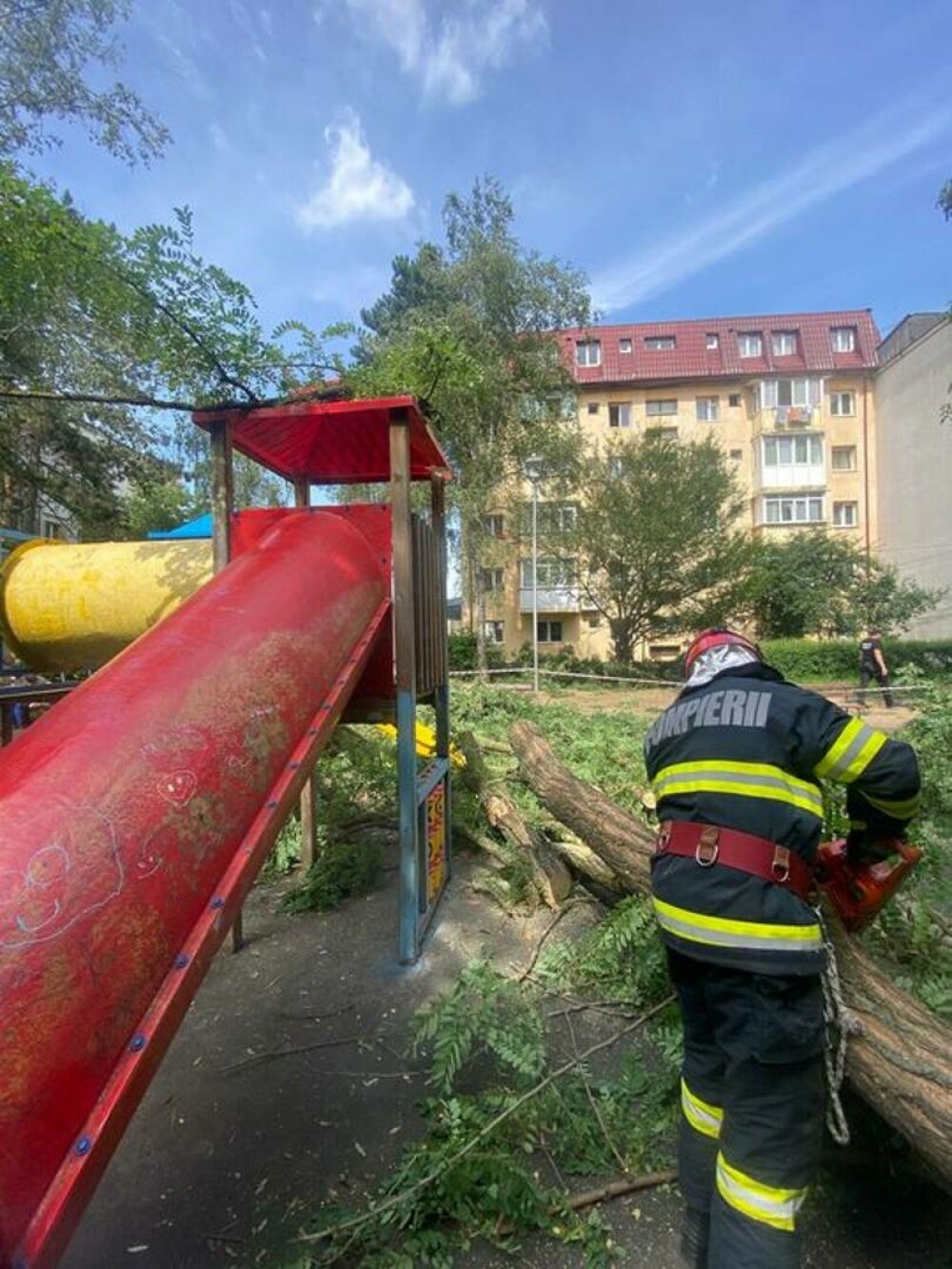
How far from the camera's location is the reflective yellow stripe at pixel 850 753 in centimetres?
191

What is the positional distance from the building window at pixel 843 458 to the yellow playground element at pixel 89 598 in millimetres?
36235

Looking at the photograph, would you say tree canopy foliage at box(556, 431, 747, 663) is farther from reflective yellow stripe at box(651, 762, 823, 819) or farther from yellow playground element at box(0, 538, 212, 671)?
reflective yellow stripe at box(651, 762, 823, 819)

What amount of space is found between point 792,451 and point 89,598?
117 ft

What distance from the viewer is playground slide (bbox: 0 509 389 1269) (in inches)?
47.7

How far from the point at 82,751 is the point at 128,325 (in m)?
2.87

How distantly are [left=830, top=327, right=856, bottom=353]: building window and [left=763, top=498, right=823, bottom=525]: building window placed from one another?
8.26 metres

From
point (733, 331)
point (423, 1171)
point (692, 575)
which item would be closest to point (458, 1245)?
point (423, 1171)

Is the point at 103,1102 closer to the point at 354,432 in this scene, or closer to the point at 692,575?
the point at 354,432

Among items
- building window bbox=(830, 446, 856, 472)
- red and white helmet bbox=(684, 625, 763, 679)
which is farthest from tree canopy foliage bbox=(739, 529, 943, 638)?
red and white helmet bbox=(684, 625, 763, 679)

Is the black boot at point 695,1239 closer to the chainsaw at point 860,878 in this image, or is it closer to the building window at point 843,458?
the chainsaw at point 860,878

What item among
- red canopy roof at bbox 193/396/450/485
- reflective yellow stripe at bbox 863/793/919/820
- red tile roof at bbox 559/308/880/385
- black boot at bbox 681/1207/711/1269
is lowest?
black boot at bbox 681/1207/711/1269

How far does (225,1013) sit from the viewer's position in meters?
3.61

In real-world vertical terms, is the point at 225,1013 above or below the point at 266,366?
below

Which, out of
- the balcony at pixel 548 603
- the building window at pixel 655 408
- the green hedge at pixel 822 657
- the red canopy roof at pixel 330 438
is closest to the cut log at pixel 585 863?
the red canopy roof at pixel 330 438
